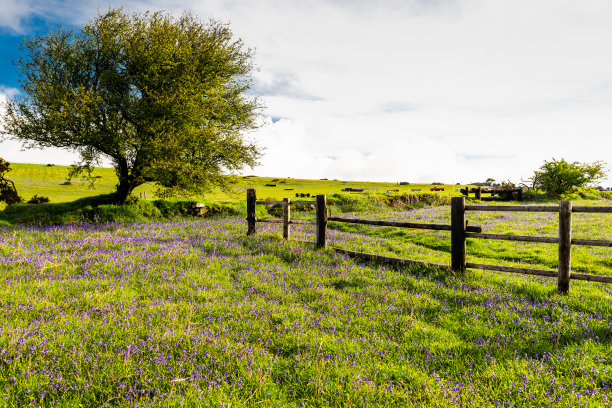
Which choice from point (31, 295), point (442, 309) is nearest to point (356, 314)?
point (442, 309)

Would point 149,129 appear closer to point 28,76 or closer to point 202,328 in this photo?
point 28,76

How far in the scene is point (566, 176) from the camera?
1387 inches

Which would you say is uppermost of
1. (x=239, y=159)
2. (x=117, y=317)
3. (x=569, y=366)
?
(x=239, y=159)

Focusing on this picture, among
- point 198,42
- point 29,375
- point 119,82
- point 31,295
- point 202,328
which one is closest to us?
point 29,375

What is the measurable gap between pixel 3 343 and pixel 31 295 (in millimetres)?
1971

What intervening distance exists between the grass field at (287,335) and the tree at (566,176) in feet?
117

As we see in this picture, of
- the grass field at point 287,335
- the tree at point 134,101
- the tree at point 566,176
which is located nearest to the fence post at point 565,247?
the grass field at point 287,335

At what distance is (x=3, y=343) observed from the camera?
13.9 feet

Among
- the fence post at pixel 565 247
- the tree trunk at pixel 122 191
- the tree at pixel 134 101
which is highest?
the tree at pixel 134 101

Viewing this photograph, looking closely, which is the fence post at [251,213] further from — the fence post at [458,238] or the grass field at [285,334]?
the fence post at [458,238]

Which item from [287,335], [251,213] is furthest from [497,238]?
[251,213]

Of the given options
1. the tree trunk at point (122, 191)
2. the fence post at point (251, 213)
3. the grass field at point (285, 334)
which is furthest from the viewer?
the tree trunk at point (122, 191)

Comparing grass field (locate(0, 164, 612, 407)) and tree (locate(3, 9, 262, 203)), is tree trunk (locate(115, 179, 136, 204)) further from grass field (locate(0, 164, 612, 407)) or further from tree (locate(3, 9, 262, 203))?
grass field (locate(0, 164, 612, 407))

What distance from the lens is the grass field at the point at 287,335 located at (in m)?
3.62
